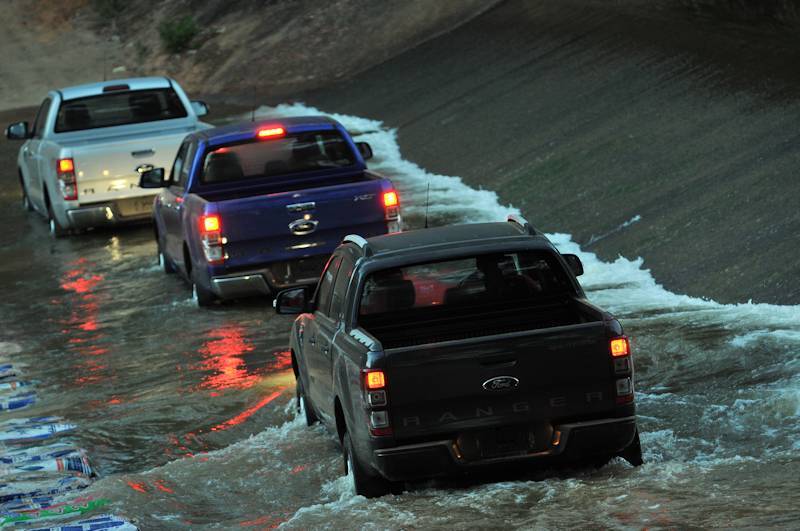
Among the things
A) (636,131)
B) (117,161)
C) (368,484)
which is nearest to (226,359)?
(368,484)

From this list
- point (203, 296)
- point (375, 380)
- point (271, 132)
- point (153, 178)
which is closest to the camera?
point (375, 380)

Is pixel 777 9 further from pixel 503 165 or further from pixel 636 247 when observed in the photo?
pixel 636 247

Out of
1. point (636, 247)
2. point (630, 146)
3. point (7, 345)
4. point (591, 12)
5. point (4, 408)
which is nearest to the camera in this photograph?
point (4, 408)

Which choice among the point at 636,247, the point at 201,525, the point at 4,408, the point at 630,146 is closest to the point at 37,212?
the point at 630,146

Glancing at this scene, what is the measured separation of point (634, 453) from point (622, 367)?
680 mm

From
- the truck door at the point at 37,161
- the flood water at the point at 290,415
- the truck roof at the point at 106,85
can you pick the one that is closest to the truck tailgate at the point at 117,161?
the truck roof at the point at 106,85

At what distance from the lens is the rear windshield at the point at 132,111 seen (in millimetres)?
22047

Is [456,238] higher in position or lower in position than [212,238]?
higher

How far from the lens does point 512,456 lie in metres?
8.75

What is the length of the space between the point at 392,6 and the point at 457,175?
2071 centimetres

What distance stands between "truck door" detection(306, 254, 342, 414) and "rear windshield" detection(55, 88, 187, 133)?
11.8m

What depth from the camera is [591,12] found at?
3177cm

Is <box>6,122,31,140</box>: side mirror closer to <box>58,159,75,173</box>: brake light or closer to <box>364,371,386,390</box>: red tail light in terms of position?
<box>58,159,75,173</box>: brake light

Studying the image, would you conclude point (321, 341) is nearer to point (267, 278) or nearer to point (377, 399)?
point (377, 399)
